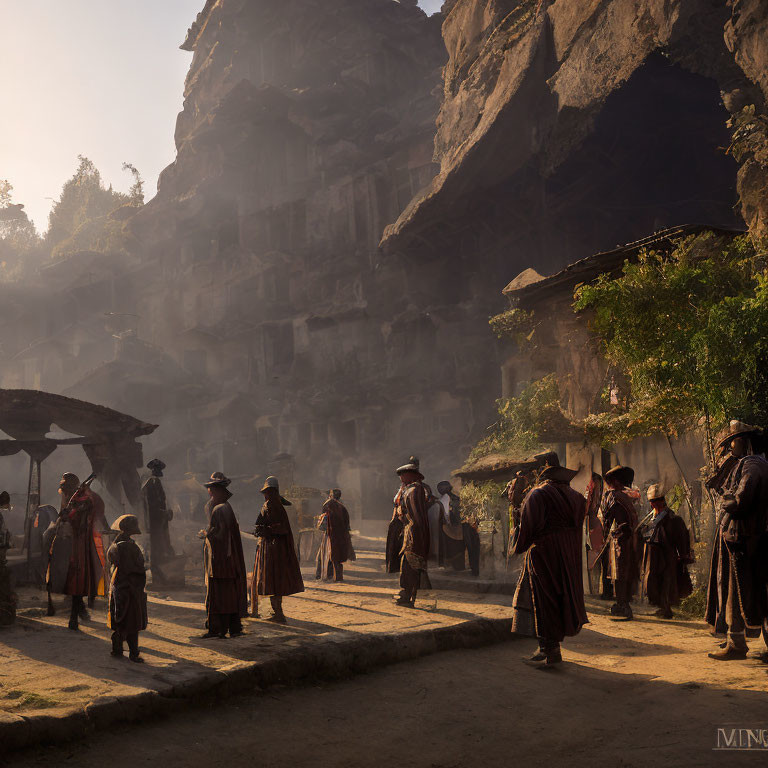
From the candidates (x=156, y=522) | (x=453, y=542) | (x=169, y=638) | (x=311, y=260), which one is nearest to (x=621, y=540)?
(x=453, y=542)

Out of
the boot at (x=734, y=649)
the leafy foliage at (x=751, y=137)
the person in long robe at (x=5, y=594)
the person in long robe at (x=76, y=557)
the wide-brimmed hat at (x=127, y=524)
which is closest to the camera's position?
the boot at (x=734, y=649)

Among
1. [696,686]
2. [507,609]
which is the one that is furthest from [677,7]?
[696,686]

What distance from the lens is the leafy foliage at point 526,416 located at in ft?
60.3

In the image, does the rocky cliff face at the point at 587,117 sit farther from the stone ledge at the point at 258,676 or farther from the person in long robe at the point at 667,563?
the stone ledge at the point at 258,676

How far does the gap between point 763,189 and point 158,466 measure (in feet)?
43.9

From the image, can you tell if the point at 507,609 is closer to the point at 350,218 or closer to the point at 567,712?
the point at 567,712

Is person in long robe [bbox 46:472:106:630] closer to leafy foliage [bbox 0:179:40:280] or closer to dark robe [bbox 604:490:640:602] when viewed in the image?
dark robe [bbox 604:490:640:602]

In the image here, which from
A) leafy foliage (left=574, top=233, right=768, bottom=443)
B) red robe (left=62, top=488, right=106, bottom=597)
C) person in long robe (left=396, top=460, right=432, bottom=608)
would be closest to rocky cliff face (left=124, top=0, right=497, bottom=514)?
leafy foliage (left=574, top=233, right=768, bottom=443)

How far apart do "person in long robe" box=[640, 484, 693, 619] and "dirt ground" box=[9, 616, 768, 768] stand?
2663 mm

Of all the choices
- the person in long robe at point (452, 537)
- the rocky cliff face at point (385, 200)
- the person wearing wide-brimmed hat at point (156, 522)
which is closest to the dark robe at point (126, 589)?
the person wearing wide-brimmed hat at point (156, 522)

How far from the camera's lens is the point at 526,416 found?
20344 millimetres

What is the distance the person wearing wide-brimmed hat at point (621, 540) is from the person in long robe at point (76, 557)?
22.8ft

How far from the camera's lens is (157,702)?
4.96m

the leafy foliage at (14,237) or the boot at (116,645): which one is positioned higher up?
the leafy foliage at (14,237)
